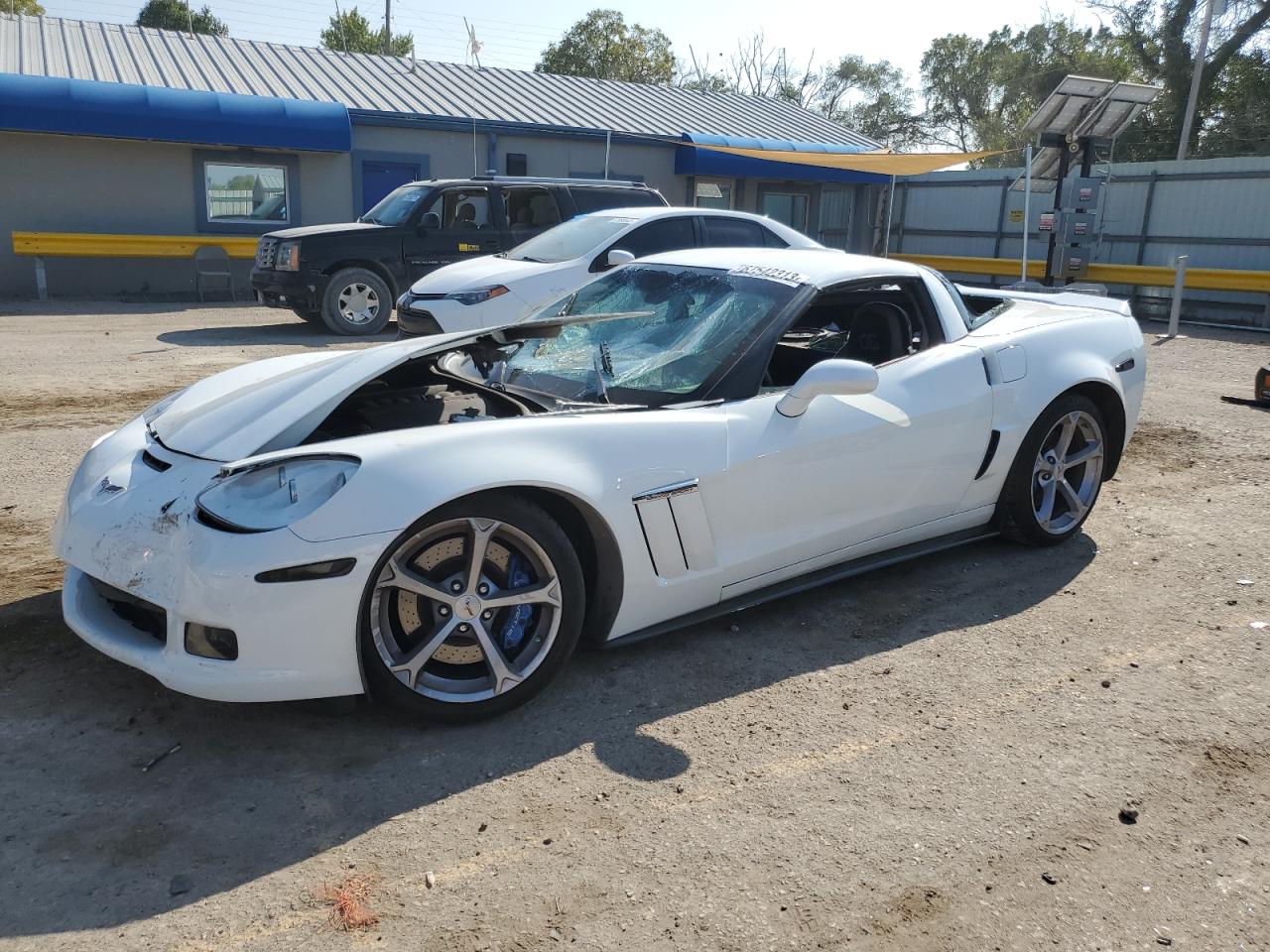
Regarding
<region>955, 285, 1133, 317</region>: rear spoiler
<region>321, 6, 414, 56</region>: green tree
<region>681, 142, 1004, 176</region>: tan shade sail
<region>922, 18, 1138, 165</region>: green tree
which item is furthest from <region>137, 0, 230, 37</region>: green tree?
<region>955, 285, 1133, 317</region>: rear spoiler

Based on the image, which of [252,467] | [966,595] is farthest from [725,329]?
[252,467]

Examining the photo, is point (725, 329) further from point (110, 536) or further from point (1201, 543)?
point (1201, 543)

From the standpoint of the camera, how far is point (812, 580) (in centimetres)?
389

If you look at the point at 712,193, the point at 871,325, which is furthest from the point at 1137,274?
the point at 871,325

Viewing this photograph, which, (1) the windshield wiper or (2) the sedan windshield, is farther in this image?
(2) the sedan windshield

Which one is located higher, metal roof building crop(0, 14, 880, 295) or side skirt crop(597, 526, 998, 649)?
metal roof building crop(0, 14, 880, 295)

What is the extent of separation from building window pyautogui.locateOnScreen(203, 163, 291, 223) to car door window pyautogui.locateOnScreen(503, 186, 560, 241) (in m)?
7.11

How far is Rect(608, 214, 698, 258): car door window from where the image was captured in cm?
985

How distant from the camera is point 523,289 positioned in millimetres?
9328

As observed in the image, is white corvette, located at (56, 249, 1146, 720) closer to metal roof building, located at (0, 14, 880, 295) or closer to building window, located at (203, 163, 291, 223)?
metal roof building, located at (0, 14, 880, 295)

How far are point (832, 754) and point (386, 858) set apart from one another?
134 cm

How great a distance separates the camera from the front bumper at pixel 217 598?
8.95ft

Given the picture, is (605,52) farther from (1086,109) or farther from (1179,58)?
(1086,109)

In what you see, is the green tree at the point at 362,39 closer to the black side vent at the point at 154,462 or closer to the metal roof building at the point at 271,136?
the metal roof building at the point at 271,136
